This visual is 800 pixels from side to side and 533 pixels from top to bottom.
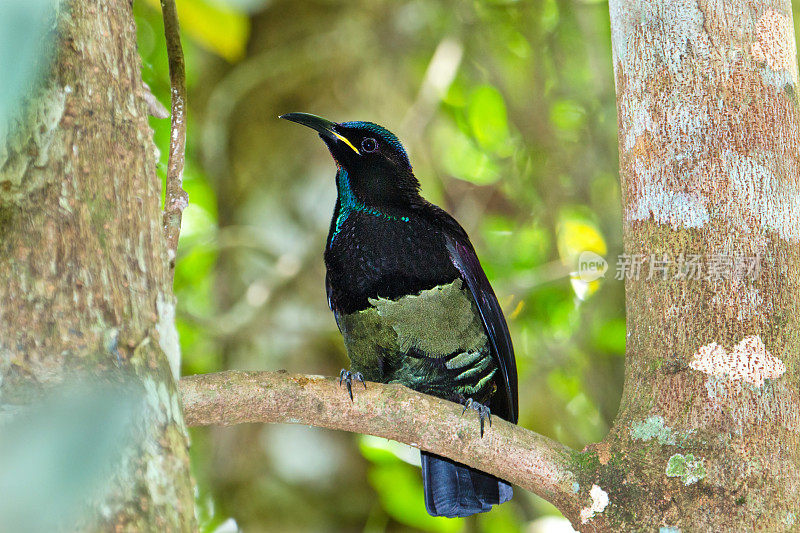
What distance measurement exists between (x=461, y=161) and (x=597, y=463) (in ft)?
12.4

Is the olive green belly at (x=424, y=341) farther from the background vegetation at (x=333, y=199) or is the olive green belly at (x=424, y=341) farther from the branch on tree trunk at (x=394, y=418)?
the branch on tree trunk at (x=394, y=418)

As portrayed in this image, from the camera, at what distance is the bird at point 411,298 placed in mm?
3041

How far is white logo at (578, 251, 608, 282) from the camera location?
3986mm

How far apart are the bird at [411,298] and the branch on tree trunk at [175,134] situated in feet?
3.24

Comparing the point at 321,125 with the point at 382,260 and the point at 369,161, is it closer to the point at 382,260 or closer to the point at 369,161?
the point at 369,161

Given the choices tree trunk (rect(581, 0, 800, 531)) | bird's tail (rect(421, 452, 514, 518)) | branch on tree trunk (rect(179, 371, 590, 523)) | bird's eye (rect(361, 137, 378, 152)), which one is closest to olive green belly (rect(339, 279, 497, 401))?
bird's tail (rect(421, 452, 514, 518))

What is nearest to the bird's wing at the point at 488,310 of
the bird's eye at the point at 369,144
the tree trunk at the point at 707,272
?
the bird's eye at the point at 369,144

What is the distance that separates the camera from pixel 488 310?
310cm

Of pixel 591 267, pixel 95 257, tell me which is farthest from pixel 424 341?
pixel 95 257

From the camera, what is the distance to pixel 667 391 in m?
2.18

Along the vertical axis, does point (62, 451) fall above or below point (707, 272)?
below

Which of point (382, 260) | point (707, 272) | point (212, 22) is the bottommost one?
point (707, 272)

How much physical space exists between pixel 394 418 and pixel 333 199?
1631mm

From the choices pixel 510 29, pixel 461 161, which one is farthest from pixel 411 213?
pixel 461 161
